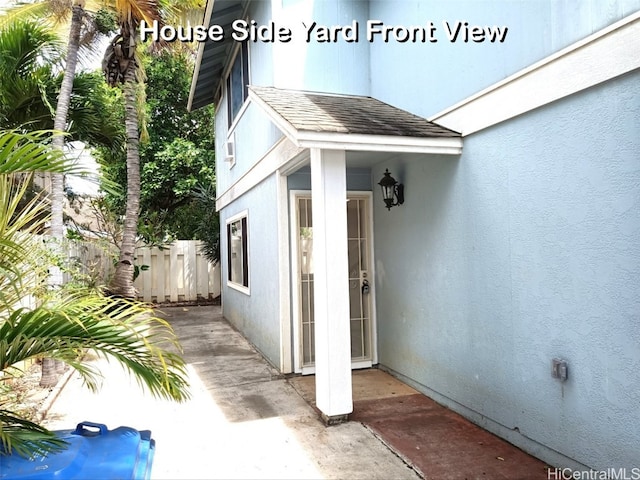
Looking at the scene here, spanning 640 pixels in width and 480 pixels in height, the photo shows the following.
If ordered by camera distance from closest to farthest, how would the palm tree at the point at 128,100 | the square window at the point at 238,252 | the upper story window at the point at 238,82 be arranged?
1. the upper story window at the point at 238,82
2. the square window at the point at 238,252
3. the palm tree at the point at 128,100

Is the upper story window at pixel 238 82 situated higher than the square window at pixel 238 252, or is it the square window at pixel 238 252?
the upper story window at pixel 238 82

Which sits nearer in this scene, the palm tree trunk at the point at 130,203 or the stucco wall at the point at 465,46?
the stucco wall at the point at 465,46

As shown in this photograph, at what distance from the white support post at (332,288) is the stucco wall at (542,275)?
1224 mm

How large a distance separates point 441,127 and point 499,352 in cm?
255

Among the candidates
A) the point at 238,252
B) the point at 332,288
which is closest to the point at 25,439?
the point at 332,288

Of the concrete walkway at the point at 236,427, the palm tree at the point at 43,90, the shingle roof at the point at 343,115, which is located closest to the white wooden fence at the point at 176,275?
the palm tree at the point at 43,90

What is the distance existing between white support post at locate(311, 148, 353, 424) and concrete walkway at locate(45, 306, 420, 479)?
35 cm

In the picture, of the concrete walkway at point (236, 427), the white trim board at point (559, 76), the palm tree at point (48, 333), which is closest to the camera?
the palm tree at point (48, 333)

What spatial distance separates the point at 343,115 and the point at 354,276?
2.73m

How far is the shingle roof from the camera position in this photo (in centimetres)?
481

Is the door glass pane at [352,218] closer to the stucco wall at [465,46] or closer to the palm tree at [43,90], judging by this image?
the stucco wall at [465,46]

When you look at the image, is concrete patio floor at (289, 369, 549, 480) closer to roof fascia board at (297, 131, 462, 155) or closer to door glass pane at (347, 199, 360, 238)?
door glass pane at (347, 199, 360, 238)

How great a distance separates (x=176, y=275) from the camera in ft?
52.2

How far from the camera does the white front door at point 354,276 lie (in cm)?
712
